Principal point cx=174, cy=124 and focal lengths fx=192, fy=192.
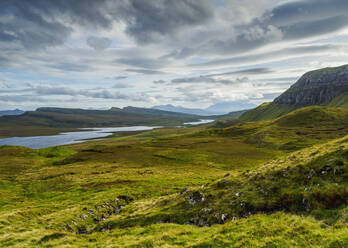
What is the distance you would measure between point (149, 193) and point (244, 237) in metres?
24.5

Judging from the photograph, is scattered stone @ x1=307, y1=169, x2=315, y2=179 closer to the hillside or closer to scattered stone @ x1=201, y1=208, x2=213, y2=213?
scattered stone @ x1=201, y1=208, x2=213, y2=213

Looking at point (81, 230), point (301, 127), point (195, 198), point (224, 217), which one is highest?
point (224, 217)

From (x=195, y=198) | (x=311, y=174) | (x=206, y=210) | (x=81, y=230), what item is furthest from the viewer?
(x=195, y=198)

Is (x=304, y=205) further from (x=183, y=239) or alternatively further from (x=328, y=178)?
(x=183, y=239)

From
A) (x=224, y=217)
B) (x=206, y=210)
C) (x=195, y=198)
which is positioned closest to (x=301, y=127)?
(x=195, y=198)

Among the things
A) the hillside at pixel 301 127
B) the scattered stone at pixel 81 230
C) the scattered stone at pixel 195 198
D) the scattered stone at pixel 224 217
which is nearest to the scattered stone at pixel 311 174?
the scattered stone at pixel 224 217

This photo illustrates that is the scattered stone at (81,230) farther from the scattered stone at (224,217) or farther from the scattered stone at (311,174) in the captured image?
the scattered stone at (311,174)

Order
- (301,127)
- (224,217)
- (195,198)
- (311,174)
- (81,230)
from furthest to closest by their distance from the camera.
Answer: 1. (301,127)
2. (195,198)
3. (81,230)
4. (311,174)
5. (224,217)

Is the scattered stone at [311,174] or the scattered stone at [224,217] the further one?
the scattered stone at [311,174]

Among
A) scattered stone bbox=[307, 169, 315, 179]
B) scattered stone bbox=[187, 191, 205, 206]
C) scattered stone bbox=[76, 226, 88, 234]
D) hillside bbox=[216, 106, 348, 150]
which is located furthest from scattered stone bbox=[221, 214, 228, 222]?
hillside bbox=[216, 106, 348, 150]

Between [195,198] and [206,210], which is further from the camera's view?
[195,198]

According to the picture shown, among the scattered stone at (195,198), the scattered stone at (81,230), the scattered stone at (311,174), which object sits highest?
the scattered stone at (311,174)

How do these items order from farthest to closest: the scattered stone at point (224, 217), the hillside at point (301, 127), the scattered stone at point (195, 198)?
1. the hillside at point (301, 127)
2. the scattered stone at point (195, 198)
3. the scattered stone at point (224, 217)

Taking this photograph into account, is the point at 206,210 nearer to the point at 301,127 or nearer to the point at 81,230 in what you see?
the point at 81,230
